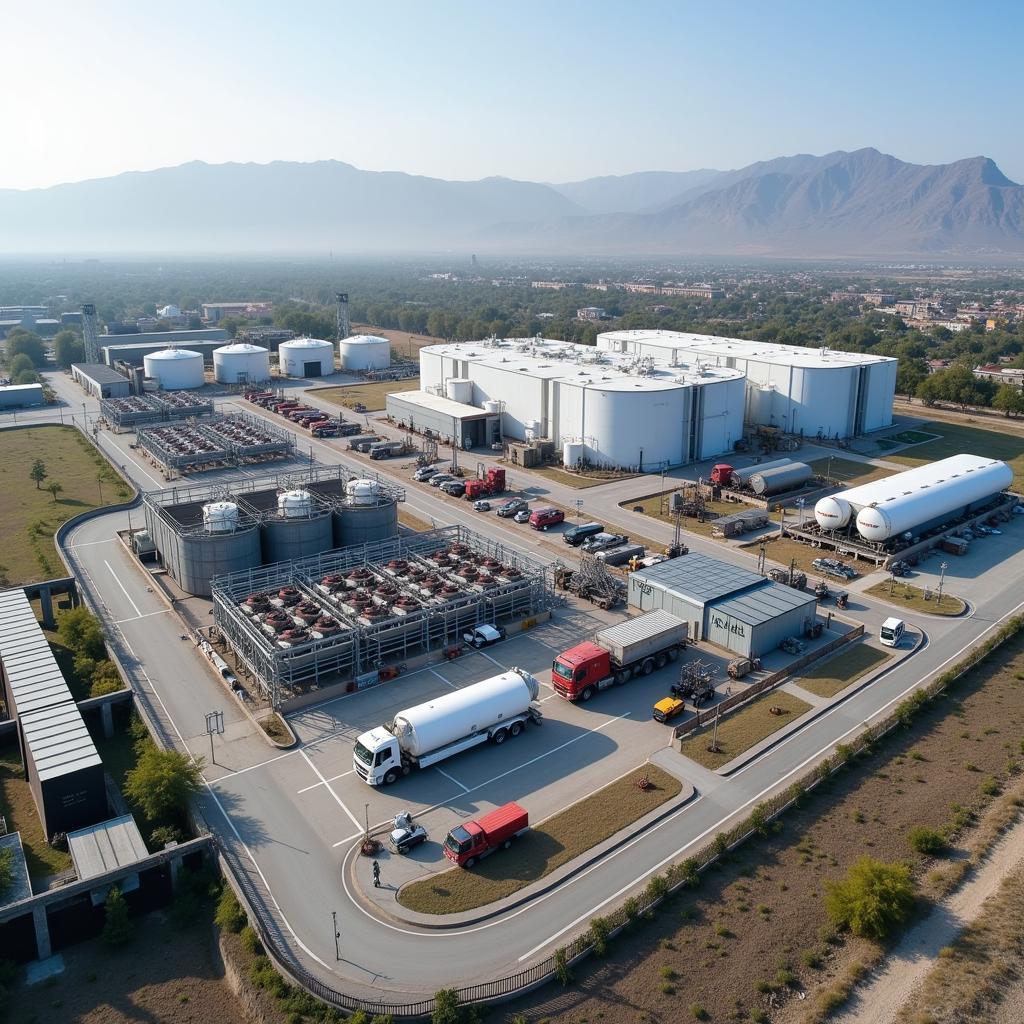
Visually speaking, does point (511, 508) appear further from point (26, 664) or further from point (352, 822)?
point (352, 822)

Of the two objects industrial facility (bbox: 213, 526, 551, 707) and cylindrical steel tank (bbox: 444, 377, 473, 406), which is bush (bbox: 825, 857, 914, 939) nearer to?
industrial facility (bbox: 213, 526, 551, 707)

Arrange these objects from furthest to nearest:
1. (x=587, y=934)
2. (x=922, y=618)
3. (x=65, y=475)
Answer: (x=65, y=475), (x=922, y=618), (x=587, y=934)

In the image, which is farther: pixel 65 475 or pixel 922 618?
pixel 65 475

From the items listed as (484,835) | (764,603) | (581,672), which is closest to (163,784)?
(484,835)

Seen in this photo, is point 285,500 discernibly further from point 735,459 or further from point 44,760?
point 735,459

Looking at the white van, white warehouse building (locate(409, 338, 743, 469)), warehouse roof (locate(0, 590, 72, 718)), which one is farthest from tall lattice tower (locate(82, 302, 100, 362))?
the white van

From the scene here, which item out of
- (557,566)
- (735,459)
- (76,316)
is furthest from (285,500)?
(76,316)

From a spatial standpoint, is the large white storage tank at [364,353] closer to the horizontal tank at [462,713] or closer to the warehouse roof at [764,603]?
the warehouse roof at [764,603]
